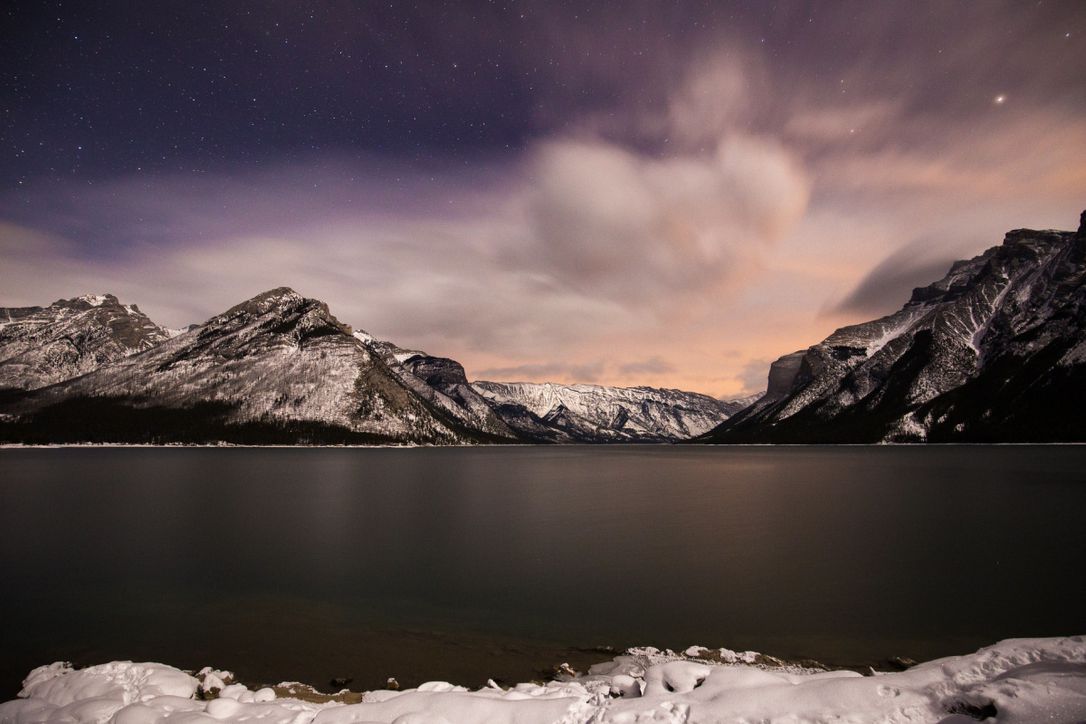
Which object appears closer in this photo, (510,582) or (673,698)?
(673,698)

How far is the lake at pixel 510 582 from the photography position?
68.5 feet

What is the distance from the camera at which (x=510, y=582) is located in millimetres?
30906

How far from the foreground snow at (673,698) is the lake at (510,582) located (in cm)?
365

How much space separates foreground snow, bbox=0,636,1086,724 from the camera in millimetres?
10531

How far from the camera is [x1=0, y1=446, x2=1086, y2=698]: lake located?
68.5 ft

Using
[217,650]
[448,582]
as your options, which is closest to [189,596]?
[217,650]

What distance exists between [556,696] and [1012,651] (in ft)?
39.8

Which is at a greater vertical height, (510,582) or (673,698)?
(673,698)

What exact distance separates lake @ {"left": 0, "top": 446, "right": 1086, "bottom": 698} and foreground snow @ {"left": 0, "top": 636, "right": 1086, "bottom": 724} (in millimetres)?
3652

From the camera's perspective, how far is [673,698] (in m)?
12.7

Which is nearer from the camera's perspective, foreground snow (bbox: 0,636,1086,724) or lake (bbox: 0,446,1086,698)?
foreground snow (bbox: 0,636,1086,724)

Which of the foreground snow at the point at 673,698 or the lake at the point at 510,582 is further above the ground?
the foreground snow at the point at 673,698

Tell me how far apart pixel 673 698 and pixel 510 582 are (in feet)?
64.5

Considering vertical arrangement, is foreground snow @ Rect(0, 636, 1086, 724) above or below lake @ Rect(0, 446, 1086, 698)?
above
